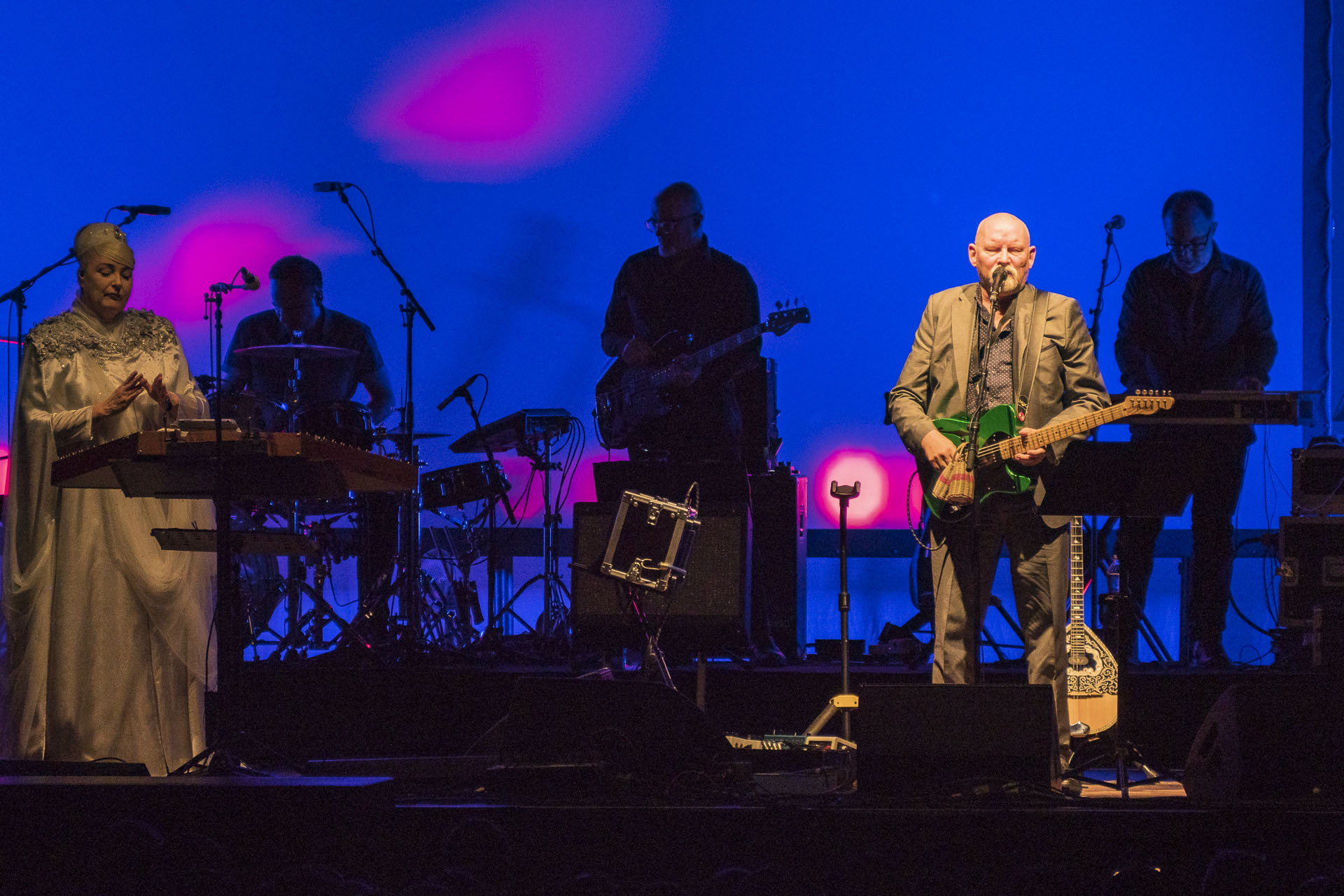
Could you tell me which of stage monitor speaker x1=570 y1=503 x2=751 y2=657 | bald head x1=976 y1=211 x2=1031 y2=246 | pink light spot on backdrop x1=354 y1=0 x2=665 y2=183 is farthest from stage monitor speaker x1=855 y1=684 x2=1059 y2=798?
pink light spot on backdrop x1=354 y1=0 x2=665 y2=183

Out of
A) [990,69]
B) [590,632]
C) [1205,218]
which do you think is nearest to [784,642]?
[590,632]

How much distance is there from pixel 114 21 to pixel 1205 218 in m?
7.07

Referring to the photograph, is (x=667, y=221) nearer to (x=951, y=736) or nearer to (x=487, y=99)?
(x=487, y=99)

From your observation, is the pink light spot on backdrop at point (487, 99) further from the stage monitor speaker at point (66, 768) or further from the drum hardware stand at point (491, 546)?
the stage monitor speaker at point (66, 768)

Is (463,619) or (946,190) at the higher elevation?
(946,190)

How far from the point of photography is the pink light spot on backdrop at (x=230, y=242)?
327 inches

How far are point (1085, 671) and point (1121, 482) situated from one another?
61.2 inches

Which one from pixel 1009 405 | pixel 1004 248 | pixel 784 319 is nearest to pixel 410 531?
pixel 784 319

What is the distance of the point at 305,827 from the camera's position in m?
2.90

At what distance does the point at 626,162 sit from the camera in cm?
813

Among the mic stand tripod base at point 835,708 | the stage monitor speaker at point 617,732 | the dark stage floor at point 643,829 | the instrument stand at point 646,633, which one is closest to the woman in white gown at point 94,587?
the dark stage floor at point 643,829

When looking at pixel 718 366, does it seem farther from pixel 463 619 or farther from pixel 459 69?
pixel 459 69

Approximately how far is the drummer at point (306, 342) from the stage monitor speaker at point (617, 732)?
3.53 metres

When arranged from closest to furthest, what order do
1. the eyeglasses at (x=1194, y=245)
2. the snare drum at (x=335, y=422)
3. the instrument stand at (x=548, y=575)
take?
the eyeglasses at (x=1194, y=245)
the snare drum at (x=335, y=422)
the instrument stand at (x=548, y=575)
